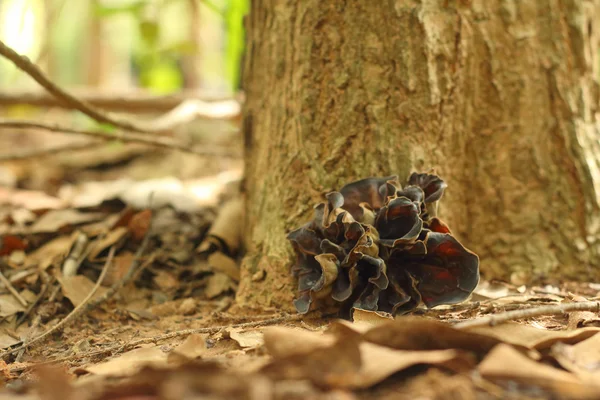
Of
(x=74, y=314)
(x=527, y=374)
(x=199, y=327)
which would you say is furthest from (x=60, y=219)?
(x=527, y=374)

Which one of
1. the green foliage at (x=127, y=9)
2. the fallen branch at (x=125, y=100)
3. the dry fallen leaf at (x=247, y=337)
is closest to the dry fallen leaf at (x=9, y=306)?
the dry fallen leaf at (x=247, y=337)

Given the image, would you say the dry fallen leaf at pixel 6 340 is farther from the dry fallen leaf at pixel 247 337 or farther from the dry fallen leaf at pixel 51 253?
the dry fallen leaf at pixel 247 337

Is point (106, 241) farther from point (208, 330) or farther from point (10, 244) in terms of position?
point (208, 330)

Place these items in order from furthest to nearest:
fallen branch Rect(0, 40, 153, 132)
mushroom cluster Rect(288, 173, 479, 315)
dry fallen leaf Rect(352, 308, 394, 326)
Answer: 1. fallen branch Rect(0, 40, 153, 132)
2. mushroom cluster Rect(288, 173, 479, 315)
3. dry fallen leaf Rect(352, 308, 394, 326)

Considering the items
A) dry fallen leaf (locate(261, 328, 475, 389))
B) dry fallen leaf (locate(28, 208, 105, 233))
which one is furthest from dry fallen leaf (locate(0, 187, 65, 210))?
dry fallen leaf (locate(261, 328, 475, 389))

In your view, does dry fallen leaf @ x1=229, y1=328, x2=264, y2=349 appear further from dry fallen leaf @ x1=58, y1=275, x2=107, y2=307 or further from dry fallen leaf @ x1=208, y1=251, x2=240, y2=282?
dry fallen leaf @ x1=58, y1=275, x2=107, y2=307
